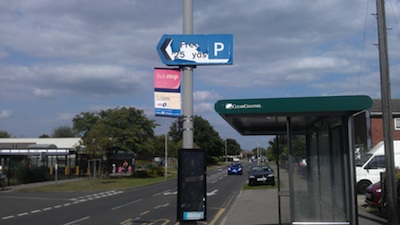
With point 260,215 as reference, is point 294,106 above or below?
above

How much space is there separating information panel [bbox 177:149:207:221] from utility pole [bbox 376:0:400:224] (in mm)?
6791

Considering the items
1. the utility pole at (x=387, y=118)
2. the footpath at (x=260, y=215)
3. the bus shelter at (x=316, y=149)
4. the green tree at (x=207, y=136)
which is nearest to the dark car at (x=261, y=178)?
the footpath at (x=260, y=215)

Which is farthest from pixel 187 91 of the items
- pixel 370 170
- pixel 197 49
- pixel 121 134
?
pixel 121 134

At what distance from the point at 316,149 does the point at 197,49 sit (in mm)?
2743

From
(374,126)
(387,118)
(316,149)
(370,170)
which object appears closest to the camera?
(316,149)

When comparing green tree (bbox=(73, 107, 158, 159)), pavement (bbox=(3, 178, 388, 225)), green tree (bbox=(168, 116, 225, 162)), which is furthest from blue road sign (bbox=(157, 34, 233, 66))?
green tree (bbox=(168, 116, 225, 162))

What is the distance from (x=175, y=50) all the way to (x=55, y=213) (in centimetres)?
1218

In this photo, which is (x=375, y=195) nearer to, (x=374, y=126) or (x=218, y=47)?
(x=218, y=47)

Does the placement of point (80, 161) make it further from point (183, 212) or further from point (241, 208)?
point (183, 212)

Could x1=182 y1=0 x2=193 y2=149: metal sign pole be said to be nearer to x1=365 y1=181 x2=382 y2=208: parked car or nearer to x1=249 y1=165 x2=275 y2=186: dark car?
x1=365 y1=181 x2=382 y2=208: parked car

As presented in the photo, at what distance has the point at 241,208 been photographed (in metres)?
17.7

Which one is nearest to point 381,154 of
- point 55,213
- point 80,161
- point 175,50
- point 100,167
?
point 55,213

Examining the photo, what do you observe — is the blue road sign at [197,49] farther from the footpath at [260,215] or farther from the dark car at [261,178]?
the dark car at [261,178]

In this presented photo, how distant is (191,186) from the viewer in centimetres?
691
